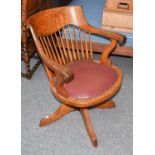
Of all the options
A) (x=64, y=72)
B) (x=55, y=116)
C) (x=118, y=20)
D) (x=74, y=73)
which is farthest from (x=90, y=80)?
(x=118, y=20)

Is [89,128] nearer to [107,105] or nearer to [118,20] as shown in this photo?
[107,105]

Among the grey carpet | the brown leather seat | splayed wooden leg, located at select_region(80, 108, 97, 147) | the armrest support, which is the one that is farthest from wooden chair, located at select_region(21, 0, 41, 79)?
splayed wooden leg, located at select_region(80, 108, 97, 147)

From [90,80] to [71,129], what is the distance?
19.4 inches

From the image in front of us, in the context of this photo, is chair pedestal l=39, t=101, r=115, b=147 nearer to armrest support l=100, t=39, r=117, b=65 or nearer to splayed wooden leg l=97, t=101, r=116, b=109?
splayed wooden leg l=97, t=101, r=116, b=109

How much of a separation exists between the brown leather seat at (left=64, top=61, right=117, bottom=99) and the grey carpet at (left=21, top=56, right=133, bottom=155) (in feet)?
1.41

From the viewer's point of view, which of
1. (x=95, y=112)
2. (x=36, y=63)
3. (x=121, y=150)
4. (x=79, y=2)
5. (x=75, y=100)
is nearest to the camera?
(x=75, y=100)

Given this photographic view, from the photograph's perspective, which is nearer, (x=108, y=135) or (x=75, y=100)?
(x=75, y=100)
